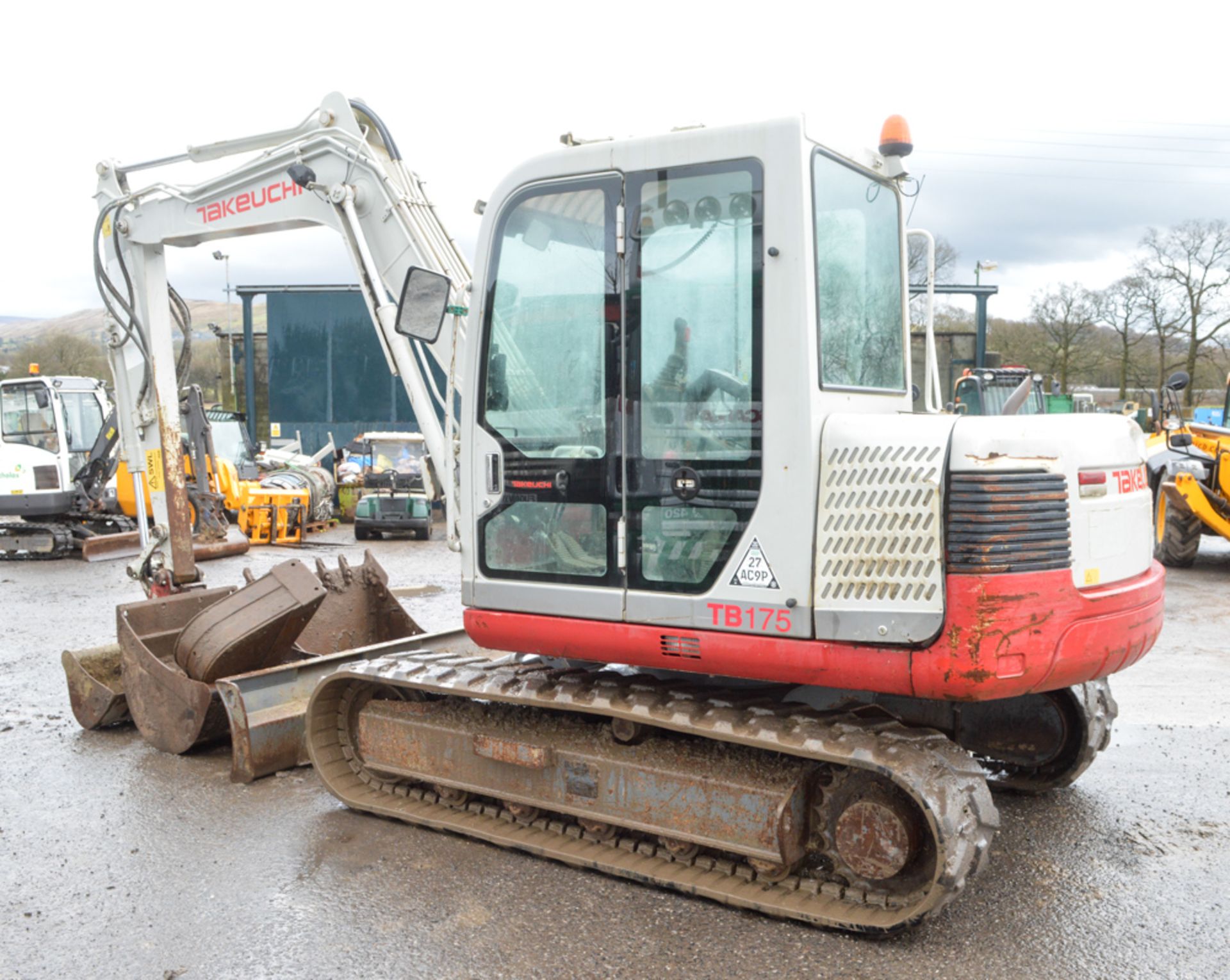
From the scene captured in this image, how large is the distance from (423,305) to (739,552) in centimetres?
177

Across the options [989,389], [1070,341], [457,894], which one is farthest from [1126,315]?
[457,894]

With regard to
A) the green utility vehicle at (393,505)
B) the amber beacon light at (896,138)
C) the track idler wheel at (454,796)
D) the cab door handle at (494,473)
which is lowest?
the track idler wheel at (454,796)

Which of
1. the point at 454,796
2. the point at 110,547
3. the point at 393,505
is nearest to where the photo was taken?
the point at 454,796

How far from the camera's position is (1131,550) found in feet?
13.0

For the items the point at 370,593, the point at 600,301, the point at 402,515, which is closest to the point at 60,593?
the point at 402,515

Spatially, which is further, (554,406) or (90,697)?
(90,697)

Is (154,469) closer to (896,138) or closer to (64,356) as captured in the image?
(896,138)

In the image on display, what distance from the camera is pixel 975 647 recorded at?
3.53 meters

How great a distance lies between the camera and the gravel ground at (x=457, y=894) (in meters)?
3.71

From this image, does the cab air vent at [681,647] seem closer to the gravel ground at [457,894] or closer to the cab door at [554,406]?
the cab door at [554,406]

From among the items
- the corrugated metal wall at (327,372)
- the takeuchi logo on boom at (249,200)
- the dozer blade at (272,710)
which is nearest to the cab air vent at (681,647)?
the dozer blade at (272,710)

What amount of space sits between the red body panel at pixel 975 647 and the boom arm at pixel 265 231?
135cm

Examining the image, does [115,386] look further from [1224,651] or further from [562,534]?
[1224,651]

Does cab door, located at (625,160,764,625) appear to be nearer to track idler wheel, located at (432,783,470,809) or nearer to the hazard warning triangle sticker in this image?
the hazard warning triangle sticker
